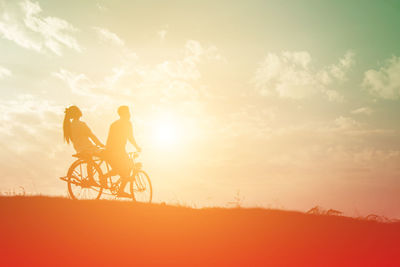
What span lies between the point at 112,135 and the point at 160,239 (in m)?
5.04

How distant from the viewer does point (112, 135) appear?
41.0ft

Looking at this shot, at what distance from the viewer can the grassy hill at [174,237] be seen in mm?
7434

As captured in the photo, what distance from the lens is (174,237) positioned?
338 inches

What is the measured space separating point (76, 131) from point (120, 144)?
146 centimetres

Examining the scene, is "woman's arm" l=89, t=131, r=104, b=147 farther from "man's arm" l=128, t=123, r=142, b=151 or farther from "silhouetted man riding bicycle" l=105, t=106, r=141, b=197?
"man's arm" l=128, t=123, r=142, b=151

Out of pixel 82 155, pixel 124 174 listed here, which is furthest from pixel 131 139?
pixel 82 155

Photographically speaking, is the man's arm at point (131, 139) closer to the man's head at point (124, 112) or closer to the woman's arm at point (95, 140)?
the man's head at point (124, 112)

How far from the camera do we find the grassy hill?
743 cm

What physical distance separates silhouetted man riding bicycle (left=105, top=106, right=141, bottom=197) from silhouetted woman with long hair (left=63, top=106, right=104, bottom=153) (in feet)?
2.30

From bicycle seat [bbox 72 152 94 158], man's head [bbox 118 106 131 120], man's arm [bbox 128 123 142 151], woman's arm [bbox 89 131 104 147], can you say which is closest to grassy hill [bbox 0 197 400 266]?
bicycle seat [bbox 72 152 94 158]

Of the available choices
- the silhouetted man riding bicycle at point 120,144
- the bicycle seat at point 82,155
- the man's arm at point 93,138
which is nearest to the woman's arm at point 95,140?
the man's arm at point 93,138

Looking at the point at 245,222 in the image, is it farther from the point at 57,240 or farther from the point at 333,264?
the point at 57,240

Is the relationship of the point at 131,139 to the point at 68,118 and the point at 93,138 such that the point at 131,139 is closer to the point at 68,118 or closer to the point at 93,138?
the point at 93,138

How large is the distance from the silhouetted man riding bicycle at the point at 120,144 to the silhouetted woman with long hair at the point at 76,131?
70 cm
